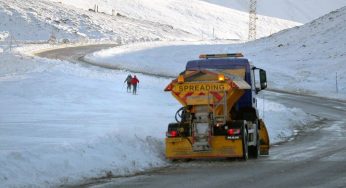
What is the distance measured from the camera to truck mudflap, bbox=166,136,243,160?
675 inches

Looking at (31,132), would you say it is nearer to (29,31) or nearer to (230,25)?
(29,31)

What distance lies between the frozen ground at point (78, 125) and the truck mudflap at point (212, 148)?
0.45 m

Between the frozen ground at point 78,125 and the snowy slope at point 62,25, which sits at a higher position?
the snowy slope at point 62,25

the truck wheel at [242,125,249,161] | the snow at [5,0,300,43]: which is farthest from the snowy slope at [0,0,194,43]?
the truck wheel at [242,125,249,161]

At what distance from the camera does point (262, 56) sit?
7138 centimetres

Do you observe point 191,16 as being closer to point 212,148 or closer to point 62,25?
point 62,25

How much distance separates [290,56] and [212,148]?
54.0 m

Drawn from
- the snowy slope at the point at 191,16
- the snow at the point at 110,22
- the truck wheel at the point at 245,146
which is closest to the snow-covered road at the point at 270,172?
the truck wheel at the point at 245,146

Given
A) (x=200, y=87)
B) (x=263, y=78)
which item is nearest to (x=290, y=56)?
(x=263, y=78)

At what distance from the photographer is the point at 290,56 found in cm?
6988

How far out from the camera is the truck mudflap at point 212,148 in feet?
56.3

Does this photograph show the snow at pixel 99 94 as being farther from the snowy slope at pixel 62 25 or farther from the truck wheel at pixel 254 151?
the truck wheel at pixel 254 151

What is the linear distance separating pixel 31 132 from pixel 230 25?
161 meters

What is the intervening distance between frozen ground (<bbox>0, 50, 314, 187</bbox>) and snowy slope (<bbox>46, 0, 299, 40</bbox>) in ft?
382
